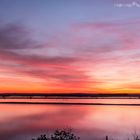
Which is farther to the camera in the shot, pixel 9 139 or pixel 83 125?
pixel 83 125

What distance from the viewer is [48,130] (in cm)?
5031

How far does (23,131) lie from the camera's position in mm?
50375

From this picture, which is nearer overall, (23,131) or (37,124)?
(23,131)

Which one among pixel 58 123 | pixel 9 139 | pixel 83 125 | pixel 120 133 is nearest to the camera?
pixel 9 139

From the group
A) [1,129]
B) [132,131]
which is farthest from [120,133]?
[1,129]

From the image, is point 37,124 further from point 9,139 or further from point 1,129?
point 9,139

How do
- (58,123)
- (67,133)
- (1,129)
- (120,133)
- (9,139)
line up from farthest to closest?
(58,123), (1,129), (120,133), (9,139), (67,133)

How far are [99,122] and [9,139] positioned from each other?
21.8 metres

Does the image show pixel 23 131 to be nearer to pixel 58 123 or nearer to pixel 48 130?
pixel 48 130

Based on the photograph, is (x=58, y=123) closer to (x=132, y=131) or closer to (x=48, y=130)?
(x=48, y=130)

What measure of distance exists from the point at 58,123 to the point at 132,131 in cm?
1556

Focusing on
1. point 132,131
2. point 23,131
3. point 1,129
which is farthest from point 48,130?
point 132,131

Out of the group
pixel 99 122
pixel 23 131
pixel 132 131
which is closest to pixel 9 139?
pixel 23 131

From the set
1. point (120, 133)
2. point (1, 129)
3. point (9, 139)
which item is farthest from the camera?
point (1, 129)
